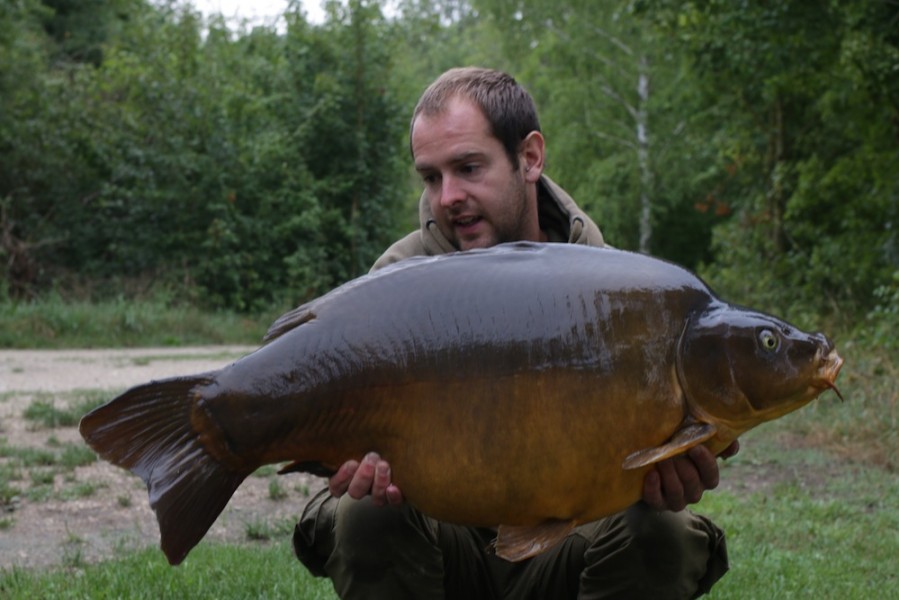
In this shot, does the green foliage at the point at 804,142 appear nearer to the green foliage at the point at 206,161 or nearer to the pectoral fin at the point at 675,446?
the green foliage at the point at 206,161

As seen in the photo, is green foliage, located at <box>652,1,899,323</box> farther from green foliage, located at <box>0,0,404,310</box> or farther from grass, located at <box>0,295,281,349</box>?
grass, located at <box>0,295,281,349</box>

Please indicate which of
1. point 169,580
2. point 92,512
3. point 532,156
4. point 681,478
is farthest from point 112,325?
point 681,478

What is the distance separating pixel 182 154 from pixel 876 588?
47.3ft

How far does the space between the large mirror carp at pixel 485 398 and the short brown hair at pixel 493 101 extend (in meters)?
0.90

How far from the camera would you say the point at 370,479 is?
7.65 feet

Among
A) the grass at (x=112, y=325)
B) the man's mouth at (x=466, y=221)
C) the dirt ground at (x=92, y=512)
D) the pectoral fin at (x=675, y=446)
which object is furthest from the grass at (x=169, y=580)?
the grass at (x=112, y=325)

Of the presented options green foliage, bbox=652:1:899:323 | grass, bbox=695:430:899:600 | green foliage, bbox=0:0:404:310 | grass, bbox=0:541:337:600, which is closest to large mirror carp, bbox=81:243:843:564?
grass, bbox=0:541:337:600

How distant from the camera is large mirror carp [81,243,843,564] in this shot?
2246 mm

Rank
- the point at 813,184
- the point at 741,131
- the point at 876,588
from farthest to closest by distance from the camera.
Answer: the point at 741,131 < the point at 813,184 < the point at 876,588

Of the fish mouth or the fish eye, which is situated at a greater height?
the fish eye

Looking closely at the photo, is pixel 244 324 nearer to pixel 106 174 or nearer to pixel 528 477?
pixel 106 174

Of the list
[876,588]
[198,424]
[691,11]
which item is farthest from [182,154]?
[198,424]

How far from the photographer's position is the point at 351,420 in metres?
2.30

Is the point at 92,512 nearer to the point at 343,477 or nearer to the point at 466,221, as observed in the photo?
the point at 466,221
